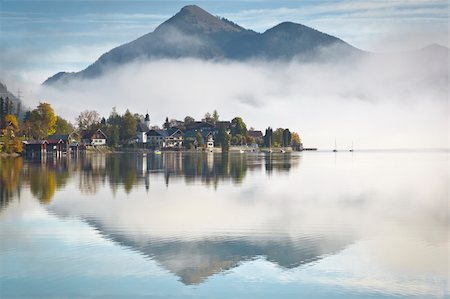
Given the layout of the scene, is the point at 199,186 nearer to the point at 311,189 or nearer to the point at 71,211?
the point at 311,189

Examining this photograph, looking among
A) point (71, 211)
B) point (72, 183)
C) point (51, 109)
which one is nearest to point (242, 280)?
point (71, 211)

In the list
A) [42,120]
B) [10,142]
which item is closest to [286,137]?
[42,120]

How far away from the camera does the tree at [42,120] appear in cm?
9400

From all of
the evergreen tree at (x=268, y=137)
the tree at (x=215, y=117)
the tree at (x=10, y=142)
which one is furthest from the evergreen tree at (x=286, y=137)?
the tree at (x=10, y=142)

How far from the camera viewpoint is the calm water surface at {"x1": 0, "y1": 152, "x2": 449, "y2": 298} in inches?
436

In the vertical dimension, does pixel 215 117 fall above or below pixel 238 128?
above

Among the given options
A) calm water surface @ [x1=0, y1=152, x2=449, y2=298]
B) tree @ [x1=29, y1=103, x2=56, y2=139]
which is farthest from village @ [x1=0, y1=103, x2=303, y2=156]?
calm water surface @ [x1=0, y1=152, x2=449, y2=298]

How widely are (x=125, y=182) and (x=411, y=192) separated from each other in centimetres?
1639

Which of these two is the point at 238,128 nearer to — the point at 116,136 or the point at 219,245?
the point at 116,136

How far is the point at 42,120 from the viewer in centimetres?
9650

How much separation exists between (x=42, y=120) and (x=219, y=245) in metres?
88.1

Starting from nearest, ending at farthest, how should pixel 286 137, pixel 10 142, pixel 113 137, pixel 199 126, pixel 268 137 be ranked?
pixel 10 142, pixel 113 137, pixel 268 137, pixel 199 126, pixel 286 137

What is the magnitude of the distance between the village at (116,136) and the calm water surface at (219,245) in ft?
200

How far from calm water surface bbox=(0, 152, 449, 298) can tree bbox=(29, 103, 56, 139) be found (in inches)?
2782
